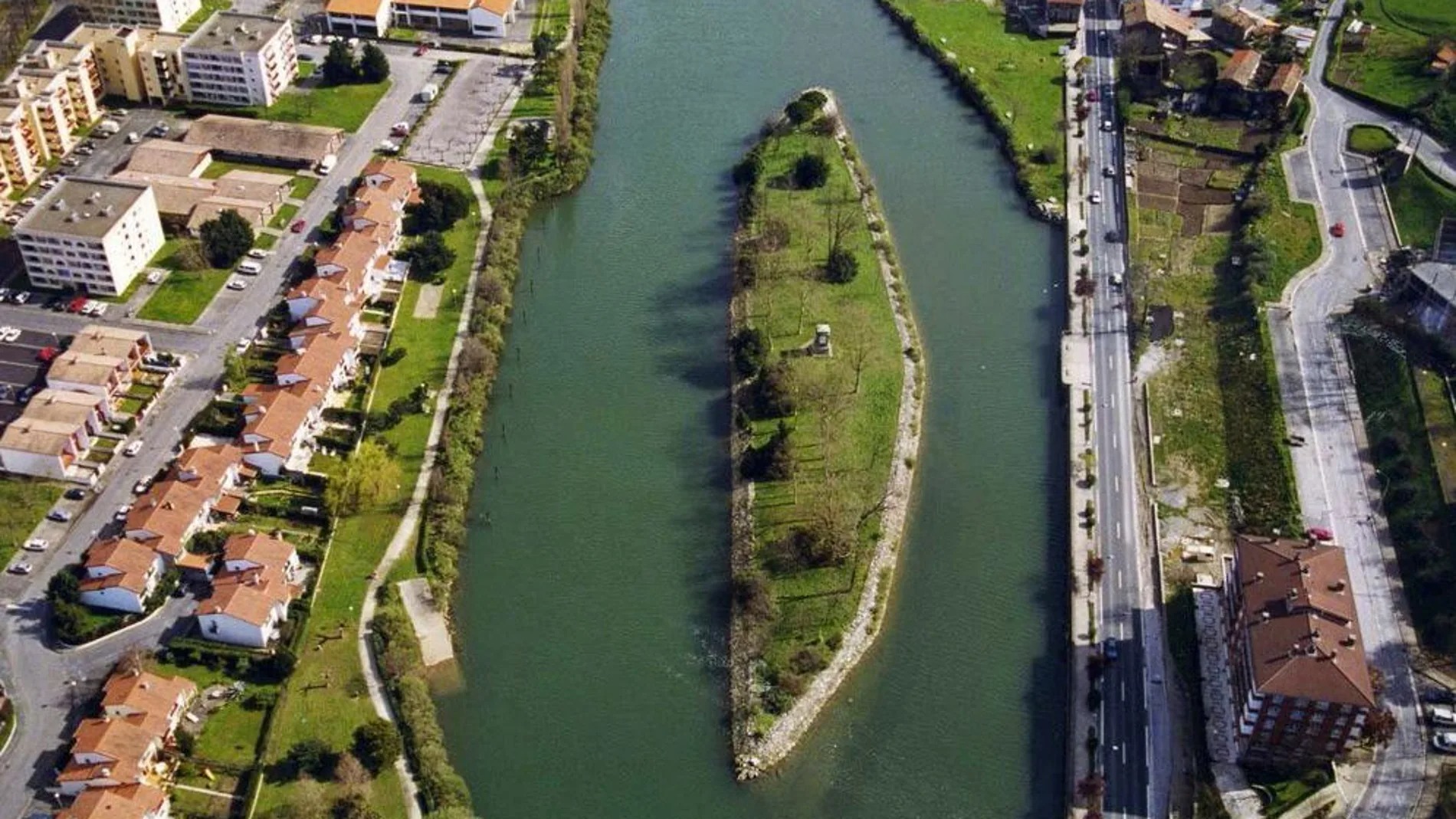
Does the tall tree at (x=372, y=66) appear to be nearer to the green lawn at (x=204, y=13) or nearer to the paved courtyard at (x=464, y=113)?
the paved courtyard at (x=464, y=113)

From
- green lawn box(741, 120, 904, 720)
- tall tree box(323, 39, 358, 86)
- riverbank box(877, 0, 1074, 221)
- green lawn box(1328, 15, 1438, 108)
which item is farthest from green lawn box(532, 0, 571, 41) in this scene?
green lawn box(1328, 15, 1438, 108)

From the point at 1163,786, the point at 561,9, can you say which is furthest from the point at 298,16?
the point at 1163,786

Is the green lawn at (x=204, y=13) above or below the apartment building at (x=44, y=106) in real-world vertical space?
below

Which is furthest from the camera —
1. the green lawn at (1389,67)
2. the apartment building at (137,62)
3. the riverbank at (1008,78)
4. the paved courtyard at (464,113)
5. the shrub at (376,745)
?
the green lawn at (1389,67)

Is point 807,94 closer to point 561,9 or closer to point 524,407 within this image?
point 561,9

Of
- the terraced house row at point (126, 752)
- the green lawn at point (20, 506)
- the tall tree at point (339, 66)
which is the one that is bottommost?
the green lawn at point (20, 506)

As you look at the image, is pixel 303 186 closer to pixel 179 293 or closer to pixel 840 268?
pixel 179 293

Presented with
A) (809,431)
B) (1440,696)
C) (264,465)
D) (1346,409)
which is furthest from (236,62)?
(1440,696)

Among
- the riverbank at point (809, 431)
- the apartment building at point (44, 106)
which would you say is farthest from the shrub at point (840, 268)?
the apartment building at point (44, 106)

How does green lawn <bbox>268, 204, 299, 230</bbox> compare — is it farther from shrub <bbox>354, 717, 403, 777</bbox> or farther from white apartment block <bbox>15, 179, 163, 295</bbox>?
shrub <bbox>354, 717, 403, 777</bbox>
